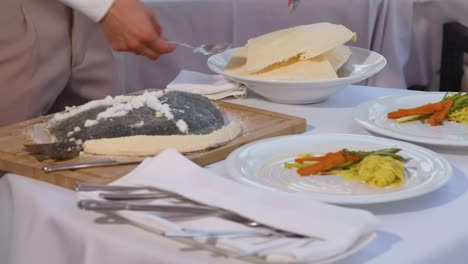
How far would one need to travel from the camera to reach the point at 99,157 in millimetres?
990

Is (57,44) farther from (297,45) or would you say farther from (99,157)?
(99,157)

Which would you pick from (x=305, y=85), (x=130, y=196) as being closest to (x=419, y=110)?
(x=305, y=85)

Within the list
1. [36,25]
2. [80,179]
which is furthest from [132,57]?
[80,179]

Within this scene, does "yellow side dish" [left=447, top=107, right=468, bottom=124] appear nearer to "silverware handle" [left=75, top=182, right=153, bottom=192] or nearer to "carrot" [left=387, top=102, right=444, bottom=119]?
"carrot" [left=387, top=102, right=444, bottom=119]

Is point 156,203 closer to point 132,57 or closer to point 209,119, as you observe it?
point 209,119

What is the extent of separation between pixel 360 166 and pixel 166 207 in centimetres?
26

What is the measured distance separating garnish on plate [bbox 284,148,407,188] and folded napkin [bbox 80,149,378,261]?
→ 0.11 meters

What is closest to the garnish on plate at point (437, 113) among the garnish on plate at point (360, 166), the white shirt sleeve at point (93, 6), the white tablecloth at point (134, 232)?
the white tablecloth at point (134, 232)

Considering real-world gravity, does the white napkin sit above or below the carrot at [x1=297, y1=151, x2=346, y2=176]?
below

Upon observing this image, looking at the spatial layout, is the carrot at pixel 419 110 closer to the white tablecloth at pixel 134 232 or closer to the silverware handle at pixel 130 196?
the white tablecloth at pixel 134 232

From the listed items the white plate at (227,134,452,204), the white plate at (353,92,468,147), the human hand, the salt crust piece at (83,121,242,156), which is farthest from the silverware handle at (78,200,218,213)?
the human hand

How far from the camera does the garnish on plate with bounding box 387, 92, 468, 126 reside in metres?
1.15

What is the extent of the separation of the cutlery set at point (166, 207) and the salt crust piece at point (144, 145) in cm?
19

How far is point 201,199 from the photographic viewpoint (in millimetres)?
788
